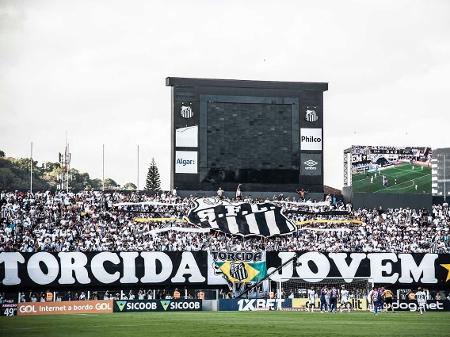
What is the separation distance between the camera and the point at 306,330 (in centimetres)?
4259

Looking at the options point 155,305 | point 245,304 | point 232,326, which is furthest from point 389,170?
point 232,326

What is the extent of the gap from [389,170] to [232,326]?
39.6 m

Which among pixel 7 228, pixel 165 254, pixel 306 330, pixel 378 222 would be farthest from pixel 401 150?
pixel 306 330

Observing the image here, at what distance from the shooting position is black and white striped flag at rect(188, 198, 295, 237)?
74625mm

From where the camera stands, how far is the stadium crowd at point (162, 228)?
71.5m

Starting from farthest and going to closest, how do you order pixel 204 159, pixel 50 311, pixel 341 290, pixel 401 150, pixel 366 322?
pixel 401 150 < pixel 204 159 < pixel 341 290 < pixel 50 311 < pixel 366 322

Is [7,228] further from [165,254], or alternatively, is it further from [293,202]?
[293,202]

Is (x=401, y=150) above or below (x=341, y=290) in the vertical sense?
above

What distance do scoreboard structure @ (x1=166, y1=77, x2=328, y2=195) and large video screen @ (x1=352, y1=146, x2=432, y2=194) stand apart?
751 centimetres

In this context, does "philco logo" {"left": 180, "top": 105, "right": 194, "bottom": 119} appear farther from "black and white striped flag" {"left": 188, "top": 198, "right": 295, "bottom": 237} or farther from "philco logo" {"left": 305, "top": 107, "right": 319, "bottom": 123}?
"philco logo" {"left": 305, "top": 107, "right": 319, "bottom": 123}

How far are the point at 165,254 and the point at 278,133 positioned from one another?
44.0 feet

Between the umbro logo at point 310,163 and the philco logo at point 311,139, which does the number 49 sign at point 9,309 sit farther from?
the philco logo at point 311,139

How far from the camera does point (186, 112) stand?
74.5 meters

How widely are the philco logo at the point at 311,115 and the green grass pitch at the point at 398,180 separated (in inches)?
298
